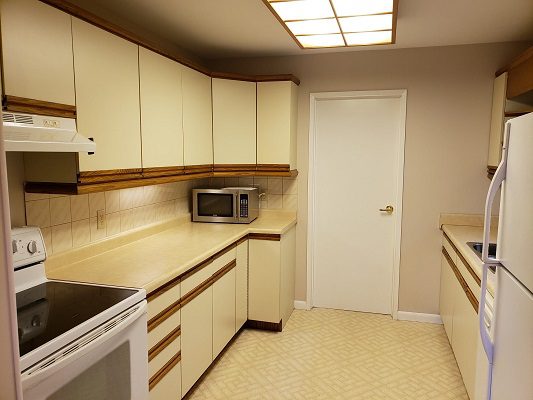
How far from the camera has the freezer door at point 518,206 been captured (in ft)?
4.23

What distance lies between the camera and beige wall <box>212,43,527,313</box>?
135 inches

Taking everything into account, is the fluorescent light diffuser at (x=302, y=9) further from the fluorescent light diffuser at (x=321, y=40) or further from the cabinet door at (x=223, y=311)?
the cabinet door at (x=223, y=311)

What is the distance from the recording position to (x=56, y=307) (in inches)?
63.3

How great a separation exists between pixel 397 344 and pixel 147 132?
254cm

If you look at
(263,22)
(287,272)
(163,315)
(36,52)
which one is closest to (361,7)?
(263,22)

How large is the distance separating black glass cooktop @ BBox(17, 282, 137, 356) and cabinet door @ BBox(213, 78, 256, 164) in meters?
1.96

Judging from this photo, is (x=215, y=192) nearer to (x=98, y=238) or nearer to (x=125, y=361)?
(x=98, y=238)

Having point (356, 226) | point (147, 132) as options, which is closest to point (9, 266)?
point (147, 132)

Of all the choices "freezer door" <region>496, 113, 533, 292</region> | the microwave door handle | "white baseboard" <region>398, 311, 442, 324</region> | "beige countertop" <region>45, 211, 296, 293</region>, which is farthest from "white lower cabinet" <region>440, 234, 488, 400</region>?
the microwave door handle

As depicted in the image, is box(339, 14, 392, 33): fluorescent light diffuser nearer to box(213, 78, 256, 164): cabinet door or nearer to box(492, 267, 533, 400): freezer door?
box(213, 78, 256, 164): cabinet door

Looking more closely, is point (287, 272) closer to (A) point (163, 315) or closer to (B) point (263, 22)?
(A) point (163, 315)

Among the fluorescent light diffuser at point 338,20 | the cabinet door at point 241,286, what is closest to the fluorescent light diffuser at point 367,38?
the fluorescent light diffuser at point 338,20

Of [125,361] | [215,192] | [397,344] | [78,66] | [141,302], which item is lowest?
[397,344]

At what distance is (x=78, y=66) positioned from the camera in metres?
1.90
